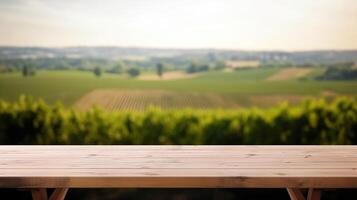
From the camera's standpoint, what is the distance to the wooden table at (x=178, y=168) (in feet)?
6.26

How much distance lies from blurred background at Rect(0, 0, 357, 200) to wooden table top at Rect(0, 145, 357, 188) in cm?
125

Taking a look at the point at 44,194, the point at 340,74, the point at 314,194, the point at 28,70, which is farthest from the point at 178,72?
the point at 314,194

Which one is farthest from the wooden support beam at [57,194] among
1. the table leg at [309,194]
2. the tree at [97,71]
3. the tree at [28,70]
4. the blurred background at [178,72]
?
the tree at [28,70]

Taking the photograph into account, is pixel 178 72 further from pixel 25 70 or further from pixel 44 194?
pixel 44 194

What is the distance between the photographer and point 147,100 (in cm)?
399

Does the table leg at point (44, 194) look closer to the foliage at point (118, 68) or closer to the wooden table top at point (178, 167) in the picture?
the wooden table top at point (178, 167)

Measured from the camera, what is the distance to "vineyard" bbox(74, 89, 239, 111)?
3.93 metres

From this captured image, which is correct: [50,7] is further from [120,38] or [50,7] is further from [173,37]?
[173,37]

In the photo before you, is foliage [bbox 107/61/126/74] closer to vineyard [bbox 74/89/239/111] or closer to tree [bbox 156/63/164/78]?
vineyard [bbox 74/89/239/111]

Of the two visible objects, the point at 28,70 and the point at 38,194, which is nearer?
the point at 38,194

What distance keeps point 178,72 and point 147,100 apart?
1.41ft

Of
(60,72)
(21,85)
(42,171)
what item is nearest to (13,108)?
(21,85)

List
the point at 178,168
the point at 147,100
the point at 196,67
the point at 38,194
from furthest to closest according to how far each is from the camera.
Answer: the point at 196,67, the point at 147,100, the point at 38,194, the point at 178,168

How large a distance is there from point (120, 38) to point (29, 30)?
79cm
